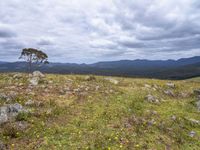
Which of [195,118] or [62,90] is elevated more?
[62,90]

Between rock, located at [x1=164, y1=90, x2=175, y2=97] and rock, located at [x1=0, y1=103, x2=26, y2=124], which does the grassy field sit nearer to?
rock, located at [x1=0, y1=103, x2=26, y2=124]

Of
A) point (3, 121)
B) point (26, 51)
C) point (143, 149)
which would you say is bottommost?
point (143, 149)

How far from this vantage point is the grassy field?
562 inches

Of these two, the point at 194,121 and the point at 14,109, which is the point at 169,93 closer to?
the point at 194,121

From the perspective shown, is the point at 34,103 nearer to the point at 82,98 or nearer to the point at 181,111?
the point at 82,98

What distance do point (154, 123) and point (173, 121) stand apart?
2.06 meters

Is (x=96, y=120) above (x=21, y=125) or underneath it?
underneath

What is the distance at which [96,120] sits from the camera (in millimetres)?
17828

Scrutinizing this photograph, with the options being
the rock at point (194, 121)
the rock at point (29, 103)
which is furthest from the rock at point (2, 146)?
the rock at point (194, 121)

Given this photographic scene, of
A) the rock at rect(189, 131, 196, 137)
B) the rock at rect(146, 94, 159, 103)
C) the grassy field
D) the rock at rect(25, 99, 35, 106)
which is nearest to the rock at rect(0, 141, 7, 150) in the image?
the grassy field

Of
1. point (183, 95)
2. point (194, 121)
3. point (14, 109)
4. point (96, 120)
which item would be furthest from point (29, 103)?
point (183, 95)

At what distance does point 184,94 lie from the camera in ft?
97.2

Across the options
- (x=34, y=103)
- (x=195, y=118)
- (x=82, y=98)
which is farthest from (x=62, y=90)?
(x=195, y=118)

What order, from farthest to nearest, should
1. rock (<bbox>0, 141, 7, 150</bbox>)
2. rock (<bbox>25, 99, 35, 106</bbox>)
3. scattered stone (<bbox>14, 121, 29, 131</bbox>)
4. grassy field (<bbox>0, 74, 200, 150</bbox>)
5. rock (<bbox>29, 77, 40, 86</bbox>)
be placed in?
rock (<bbox>29, 77, 40, 86</bbox>) → rock (<bbox>25, 99, 35, 106</bbox>) → scattered stone (<bbox>14, 121, 29, 131</bbox>) → grassy field (<bbox>0, 74, 200, 150</bbox>) → rock (<bbox>0, 141, 7, 150</bbox>)
